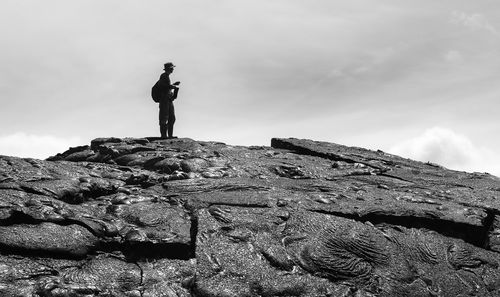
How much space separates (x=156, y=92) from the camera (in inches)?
993

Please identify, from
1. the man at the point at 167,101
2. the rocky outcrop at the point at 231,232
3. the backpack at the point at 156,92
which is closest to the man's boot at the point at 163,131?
the man at the point at 167,101

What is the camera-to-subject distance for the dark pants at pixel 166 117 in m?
25.3

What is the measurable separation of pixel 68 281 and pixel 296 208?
262 inches

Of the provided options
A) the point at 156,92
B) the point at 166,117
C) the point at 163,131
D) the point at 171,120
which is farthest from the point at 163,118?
the point at 156,92

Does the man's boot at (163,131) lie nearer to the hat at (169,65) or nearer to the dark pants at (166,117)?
the dark pants at (166,117)

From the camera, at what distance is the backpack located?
25.2 meters

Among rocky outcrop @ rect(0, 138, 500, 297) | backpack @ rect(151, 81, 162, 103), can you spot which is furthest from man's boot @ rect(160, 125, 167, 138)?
rocky outcrop @ rect(0, 138, 500, 297)

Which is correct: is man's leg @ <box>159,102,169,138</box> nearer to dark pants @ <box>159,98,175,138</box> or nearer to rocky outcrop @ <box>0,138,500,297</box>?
dark pants @ <box>159,98,175,138</box>

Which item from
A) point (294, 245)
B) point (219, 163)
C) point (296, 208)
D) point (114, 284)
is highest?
point (219, 163)

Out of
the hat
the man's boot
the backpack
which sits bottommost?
the man's boot

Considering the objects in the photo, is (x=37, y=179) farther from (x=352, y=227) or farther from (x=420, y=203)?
(x=420, y=203)

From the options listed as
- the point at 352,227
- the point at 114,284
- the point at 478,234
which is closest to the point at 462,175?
the point at 478,234

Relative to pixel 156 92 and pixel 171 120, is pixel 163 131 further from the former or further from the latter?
pixel 156 92

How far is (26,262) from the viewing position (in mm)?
12719
